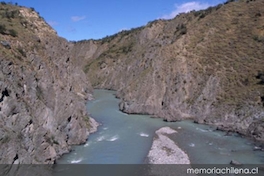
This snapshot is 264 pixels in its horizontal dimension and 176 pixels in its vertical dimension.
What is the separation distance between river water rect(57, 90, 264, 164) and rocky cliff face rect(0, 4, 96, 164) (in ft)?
8.17

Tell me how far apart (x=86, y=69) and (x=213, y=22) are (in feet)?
281

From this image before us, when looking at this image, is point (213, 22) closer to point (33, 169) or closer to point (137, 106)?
point (137, 106)

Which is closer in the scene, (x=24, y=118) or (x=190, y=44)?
(x=24, y=118)

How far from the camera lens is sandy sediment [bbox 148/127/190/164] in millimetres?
37469

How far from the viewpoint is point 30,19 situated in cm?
5912

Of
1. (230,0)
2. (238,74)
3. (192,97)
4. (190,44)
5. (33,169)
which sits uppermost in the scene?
(230,0)

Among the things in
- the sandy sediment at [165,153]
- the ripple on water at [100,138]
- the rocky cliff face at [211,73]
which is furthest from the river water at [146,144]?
the rocky cliff face at [211,73]

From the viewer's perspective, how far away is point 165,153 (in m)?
40.3

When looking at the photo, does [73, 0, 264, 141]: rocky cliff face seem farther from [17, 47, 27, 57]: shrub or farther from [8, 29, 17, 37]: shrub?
[8, 29, 17, 37]: shrub

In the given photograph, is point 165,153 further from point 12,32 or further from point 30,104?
point 12,32

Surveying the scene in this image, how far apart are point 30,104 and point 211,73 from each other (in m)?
41.4

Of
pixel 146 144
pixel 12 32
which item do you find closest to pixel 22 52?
pixel 12 32

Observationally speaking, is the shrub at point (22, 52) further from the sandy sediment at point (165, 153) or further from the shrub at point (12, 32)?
the sandy sediment at point (165, 153)

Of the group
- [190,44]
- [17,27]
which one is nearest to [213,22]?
[190,44]
